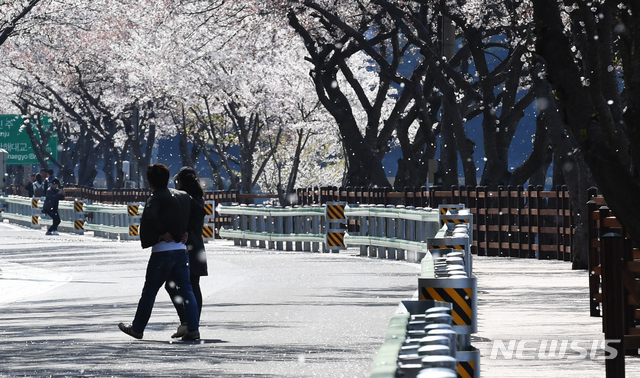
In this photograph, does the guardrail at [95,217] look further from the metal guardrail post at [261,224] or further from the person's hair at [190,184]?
the person's hair at [190,184]

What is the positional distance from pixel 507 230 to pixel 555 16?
818 inches

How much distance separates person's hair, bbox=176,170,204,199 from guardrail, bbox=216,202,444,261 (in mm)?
12076

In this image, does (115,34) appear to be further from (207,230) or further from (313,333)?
(313,333)

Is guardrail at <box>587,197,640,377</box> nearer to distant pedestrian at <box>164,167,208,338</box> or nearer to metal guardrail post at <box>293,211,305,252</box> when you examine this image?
Result: distant pedestrian at <box>164,167,208,338</box>

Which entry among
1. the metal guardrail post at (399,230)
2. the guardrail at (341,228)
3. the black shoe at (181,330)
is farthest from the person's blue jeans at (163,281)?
the metal guardrail post at (399,230)

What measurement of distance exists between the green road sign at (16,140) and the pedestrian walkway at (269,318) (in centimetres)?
4434

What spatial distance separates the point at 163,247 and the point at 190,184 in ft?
3.59

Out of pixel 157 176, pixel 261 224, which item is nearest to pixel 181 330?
pixel 157 176

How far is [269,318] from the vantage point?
16.6 meters

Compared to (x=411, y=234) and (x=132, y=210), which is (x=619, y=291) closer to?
(x=411, y=234)

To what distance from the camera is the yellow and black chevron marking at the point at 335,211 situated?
111 ft

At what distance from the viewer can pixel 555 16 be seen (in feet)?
37.3

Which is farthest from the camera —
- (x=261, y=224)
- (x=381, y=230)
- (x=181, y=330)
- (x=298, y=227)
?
(x=261, y=224)

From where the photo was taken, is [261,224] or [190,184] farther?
[261,224]
